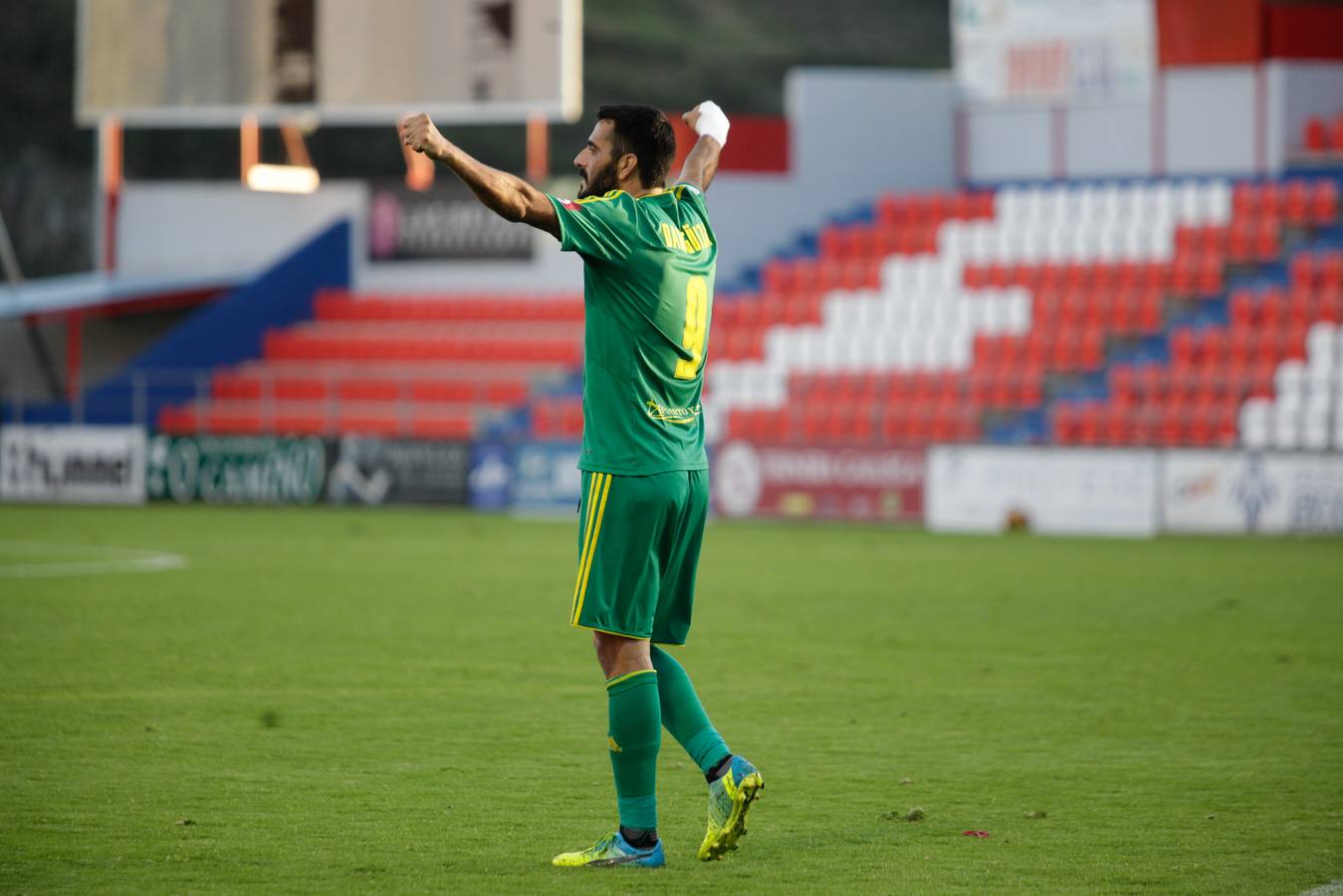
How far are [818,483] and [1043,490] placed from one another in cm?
279

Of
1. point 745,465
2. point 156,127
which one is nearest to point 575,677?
point 745,465

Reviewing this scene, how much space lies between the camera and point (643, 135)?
5809mm

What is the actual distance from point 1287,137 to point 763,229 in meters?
8.05

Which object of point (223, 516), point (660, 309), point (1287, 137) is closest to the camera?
point (660, 309)

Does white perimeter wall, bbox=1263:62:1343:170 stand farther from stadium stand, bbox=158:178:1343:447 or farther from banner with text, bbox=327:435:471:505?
banner with text, bbox=327:435:471:505

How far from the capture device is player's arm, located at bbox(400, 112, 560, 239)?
5.25 metres

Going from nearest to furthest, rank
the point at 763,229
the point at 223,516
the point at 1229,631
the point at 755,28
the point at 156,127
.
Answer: the point at 1229,631
the point at 223,516
the point at 763,229
the point at 156,127
the point at 755,28

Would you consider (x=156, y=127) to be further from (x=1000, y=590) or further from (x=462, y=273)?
(x=1000, y=590)

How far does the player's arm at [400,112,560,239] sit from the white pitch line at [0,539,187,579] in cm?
1078

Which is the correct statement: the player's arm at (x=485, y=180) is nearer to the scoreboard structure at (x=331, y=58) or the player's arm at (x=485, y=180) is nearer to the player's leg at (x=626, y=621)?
the player's leg at (x=626, y=621)

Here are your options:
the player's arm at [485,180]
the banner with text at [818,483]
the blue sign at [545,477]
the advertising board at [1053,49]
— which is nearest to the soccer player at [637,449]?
the player's arm at [485,180]

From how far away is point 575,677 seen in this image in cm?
995

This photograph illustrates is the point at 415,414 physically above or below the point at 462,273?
below

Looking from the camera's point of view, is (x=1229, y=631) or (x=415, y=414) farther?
(x=415, y=414)
